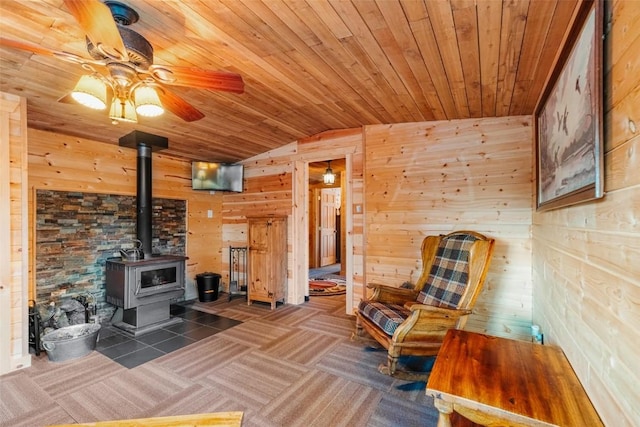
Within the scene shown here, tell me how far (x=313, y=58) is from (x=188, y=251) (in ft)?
11.7

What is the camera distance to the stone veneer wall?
10.4 feet

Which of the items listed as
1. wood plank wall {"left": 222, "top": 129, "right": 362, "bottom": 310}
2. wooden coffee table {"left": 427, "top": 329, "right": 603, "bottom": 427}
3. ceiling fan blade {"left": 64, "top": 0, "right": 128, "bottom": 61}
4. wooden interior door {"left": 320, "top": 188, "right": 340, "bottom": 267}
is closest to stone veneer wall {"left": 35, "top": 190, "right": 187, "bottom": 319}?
wood plank wall {"left": 222, "top": 129, "right": 362, "bottom": 310}

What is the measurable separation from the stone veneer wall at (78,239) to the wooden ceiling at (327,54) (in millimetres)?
840

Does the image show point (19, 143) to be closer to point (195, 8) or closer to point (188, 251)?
point (195, 8)

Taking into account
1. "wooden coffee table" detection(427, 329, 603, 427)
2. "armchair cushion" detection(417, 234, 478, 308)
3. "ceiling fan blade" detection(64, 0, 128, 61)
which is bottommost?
"wooden coffee table" detection(427, 329, 603, 427)

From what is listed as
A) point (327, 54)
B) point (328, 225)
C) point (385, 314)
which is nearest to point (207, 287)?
point (385, 314)

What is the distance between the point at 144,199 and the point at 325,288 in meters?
3.09

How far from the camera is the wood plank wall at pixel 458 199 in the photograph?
2898mm

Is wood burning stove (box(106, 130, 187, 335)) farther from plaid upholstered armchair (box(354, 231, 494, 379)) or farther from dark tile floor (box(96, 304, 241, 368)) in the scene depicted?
plaid upholstered armchair (box(354, 231, 494, 379))

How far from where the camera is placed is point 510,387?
1.20 m

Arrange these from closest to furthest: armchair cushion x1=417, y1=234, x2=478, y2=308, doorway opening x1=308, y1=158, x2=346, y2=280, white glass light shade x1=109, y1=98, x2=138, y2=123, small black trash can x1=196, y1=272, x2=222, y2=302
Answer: white glass light shade x1=109, y1=98, x2=138, y2=123
armchair cushion x1=417, y1=234, x2=478, y2=308
small black trash can x1=196, y1=272, x2=222, y2=302
doorway opening x1=308, y1=158, x2=346, y2=280

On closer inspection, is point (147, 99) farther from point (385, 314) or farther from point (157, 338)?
point (157, 338)

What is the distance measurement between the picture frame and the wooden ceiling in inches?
10.5

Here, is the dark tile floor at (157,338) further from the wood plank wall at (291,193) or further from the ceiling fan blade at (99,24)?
the ceiling fan blade at (99,24)
